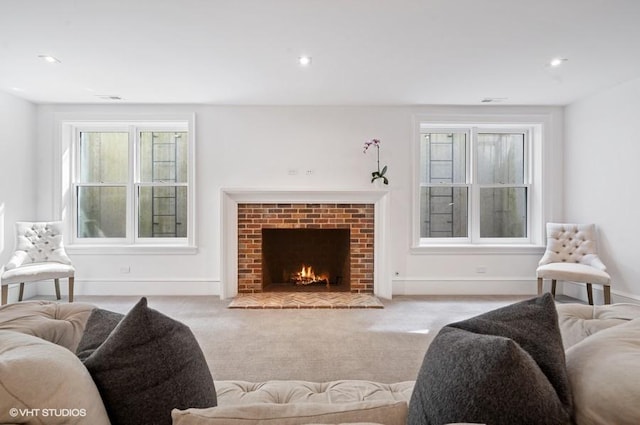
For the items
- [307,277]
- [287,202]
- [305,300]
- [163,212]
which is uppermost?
[287,202]

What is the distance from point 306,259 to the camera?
4.97 m

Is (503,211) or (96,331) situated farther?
(503,211)

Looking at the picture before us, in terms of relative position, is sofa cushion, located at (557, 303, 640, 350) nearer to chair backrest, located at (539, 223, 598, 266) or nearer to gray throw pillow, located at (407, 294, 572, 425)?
gray throw pillow, located at (407, 294, 572, 425)

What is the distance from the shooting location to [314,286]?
4.89 metres

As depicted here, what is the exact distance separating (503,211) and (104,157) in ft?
18.2

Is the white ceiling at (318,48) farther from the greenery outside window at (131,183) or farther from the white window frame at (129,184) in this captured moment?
the greenery outside window at (131,183)

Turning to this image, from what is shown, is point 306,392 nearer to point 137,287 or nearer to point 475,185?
point 137,287

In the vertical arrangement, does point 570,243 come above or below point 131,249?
above

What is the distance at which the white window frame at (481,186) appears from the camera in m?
4.72

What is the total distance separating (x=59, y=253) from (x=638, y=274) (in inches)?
252

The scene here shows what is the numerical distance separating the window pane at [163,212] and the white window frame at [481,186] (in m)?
3.13

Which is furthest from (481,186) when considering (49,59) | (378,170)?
(49,59)

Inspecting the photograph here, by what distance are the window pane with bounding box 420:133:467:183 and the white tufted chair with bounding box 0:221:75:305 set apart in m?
4.53

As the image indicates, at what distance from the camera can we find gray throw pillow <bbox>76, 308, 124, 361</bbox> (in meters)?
1.00
